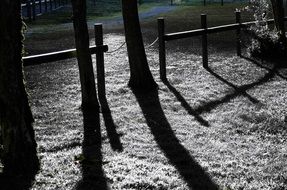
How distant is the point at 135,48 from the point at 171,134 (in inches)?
142

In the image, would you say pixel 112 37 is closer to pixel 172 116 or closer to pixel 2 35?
pixel 172 116

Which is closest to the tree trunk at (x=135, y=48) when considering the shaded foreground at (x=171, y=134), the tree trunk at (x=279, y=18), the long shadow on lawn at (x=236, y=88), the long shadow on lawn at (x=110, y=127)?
the shaded foreground at (x=171, y=134)

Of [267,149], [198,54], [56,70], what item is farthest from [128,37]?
[198,54]

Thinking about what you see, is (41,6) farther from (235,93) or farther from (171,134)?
(171,134)

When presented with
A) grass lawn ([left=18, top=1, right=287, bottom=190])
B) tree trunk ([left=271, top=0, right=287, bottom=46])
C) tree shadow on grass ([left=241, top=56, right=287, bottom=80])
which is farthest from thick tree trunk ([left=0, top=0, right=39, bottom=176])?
tree trunk ([left=271, top=0, right=287, bottom=46])

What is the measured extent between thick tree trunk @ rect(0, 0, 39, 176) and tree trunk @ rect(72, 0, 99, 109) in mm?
2877

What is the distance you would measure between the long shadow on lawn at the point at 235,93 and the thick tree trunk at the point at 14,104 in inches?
139

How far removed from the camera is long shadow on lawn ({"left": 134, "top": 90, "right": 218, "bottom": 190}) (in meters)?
4.93

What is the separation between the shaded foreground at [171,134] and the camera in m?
5.06

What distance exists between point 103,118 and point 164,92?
2313 millimetres

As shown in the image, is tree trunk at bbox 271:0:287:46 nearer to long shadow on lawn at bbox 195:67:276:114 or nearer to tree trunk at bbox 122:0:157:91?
long shadow on lawn at bbox 195:67:276:114

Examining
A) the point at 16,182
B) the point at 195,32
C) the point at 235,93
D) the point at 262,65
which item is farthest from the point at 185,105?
the point at 262,65

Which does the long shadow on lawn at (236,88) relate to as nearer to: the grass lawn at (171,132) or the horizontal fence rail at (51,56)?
the grass lawn at (171,132)

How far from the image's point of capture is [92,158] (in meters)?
5.73
